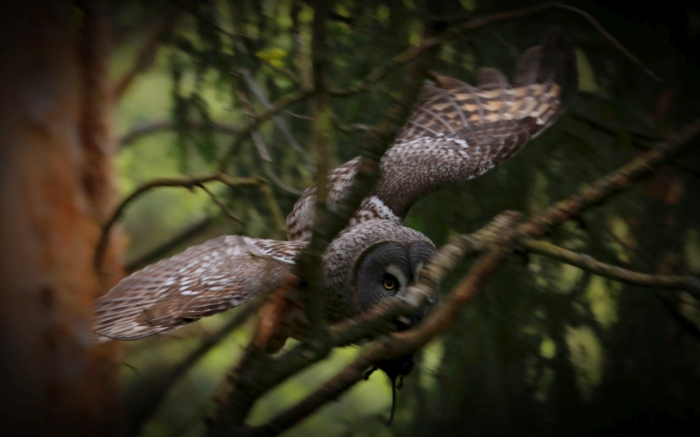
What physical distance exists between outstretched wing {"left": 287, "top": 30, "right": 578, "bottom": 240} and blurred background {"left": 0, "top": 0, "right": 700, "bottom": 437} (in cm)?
10

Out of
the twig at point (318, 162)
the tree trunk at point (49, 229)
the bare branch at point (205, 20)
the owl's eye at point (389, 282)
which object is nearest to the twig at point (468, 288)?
the twig at point (318, 162)

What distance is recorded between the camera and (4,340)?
2.61 meters

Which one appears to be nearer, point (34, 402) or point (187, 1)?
point (187, 1)

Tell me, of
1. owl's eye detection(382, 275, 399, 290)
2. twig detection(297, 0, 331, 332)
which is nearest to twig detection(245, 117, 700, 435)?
twig detection(297, 0, 331, 332)

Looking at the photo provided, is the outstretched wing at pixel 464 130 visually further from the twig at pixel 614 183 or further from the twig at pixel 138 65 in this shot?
the twig at pixel 138 65

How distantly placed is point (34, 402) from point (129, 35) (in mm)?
2287

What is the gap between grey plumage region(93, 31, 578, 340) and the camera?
2.14m

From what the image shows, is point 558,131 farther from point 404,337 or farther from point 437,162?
point 404,337

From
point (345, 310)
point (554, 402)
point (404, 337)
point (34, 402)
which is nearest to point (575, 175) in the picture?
point (554, 402)

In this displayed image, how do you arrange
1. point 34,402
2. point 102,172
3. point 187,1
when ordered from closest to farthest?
point 187,1, point 34,402, point 102,172

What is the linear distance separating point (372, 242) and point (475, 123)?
4.04 feet

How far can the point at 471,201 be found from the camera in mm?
2436

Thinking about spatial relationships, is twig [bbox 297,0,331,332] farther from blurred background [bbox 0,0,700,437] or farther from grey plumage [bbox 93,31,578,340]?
grey plumage [bbox 93,31,578,340]

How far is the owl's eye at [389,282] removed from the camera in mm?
2342
